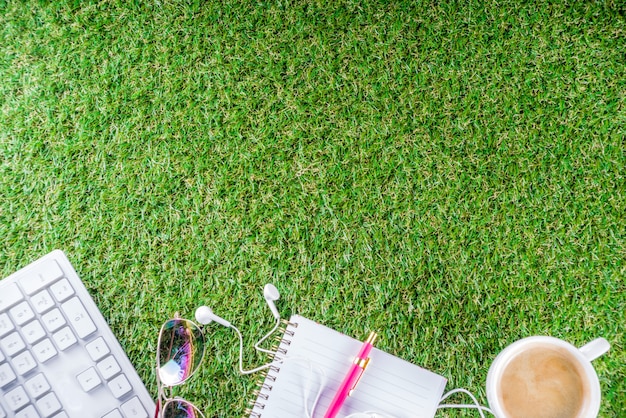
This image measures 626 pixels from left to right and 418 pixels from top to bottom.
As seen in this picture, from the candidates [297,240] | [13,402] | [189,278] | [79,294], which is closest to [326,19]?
[297,240]

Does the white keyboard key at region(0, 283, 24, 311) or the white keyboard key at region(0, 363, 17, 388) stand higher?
the white keyboard key at region(0, 283, 24, 311)

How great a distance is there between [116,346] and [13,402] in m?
0.17

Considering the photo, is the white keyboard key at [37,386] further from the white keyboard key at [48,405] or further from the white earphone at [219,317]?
the white earphone at [219,317]

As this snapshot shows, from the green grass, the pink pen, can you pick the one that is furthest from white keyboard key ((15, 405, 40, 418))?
the pink pen

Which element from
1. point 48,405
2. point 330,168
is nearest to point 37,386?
point 48,405

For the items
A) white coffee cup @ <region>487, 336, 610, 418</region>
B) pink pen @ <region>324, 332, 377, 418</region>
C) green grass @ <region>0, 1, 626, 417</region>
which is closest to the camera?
white coffee cup @ <region>487, 336, 610, 418</region>

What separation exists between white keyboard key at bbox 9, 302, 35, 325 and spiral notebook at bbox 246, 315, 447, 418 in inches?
15.9

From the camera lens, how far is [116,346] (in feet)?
3.00

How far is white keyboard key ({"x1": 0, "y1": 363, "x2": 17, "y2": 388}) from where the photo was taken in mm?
858

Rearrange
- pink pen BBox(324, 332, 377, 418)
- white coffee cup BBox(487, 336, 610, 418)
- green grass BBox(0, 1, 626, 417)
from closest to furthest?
white coffee cup BBox(487, 336, 610, 418) < pink pen BBox(324, 332, 377, 418) < green grass BBox(0, 1, 626, 417)

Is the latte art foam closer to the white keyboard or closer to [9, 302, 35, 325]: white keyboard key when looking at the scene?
the white keyboard

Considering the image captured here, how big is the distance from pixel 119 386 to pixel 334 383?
36 centimetres

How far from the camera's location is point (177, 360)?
97 cm

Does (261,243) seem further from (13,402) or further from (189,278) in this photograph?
(13,402)
